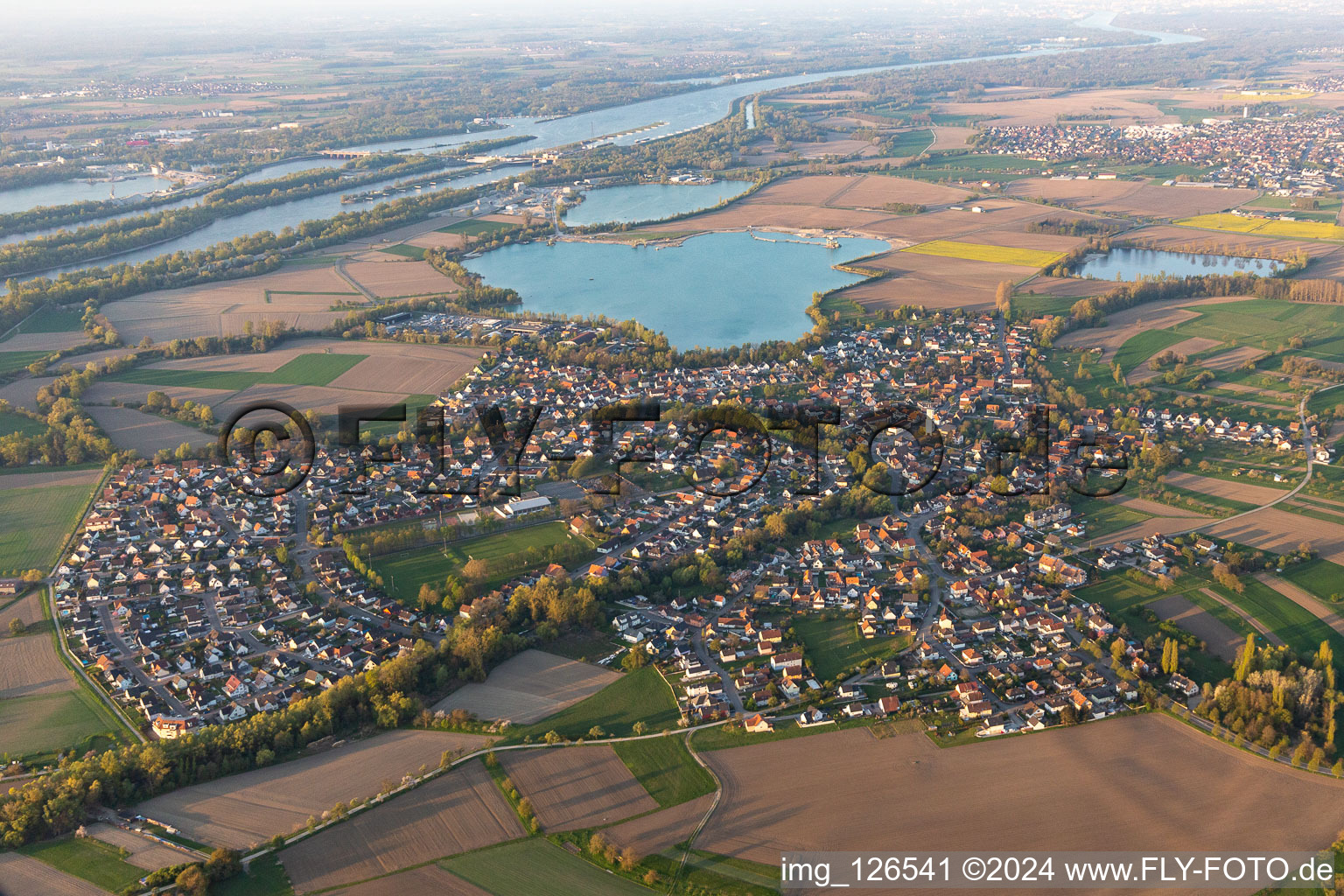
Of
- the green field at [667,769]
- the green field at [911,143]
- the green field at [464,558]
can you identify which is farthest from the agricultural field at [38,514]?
the green field at [911,143]

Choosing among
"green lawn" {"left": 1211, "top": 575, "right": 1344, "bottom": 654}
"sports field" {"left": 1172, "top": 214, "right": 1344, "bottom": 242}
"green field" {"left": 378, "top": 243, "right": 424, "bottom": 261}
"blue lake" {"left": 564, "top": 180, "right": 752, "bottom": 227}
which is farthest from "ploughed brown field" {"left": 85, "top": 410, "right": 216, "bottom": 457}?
"sports field" {"left": 1172, "top": 214, "right": 1344, "bottom": 242}

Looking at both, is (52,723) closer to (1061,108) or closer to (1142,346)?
(1142,346)

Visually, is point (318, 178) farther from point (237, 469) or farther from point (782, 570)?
point (782, 570)

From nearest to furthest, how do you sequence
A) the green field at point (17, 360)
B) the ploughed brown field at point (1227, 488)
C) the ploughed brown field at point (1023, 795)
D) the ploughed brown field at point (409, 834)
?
the ploughed brown field at point (409, 834) → the ploughed brown field at point (1023, 795) → the ploughed brown field at point (1227, 488) → the green field at point (17, 360)

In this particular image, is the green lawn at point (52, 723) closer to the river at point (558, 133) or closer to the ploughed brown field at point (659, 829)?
the ploughed brown field at point (659, 829)

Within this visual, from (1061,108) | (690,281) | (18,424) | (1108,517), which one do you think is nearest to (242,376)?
(18,424)

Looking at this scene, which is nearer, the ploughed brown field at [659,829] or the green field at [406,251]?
the ploughed brown field at [659,829]

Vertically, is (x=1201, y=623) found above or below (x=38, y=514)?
below
